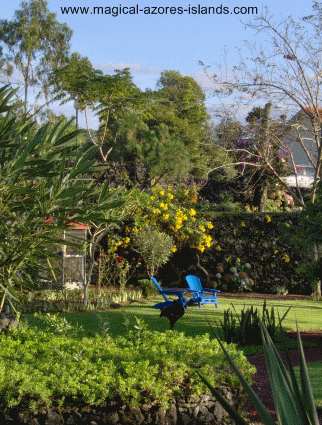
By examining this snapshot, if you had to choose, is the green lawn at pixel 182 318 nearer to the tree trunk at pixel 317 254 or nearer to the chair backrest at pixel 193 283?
the chair backrest at pixel 193 283

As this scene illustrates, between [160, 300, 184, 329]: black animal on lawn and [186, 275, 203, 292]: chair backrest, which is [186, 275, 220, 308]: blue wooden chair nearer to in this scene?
[186, 275, 203, 292]: chair backrest

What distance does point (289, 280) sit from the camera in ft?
→ 45.2

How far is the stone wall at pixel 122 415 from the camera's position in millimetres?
2932

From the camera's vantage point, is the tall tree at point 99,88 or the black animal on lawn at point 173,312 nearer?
the black animal on lawn at point 173,312

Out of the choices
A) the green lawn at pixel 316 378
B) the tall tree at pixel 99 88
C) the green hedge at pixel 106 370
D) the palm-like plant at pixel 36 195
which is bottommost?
the green lawn at pixel 316 378

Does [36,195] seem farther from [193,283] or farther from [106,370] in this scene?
[193,283]

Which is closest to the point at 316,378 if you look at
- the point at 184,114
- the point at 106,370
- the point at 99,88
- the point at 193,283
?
the point at 106,370

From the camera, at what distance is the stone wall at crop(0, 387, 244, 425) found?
293 centimetres

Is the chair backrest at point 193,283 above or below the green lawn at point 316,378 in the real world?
above

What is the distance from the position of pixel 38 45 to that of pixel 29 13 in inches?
81.8

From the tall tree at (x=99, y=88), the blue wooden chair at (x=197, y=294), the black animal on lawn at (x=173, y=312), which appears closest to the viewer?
the black animal on lawn at (x=173, y=312)

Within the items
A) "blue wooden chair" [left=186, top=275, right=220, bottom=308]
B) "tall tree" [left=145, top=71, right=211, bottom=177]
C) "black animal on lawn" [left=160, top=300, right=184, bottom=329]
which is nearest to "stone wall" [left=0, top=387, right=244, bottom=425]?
"black animal on lawn" [left=160, top=300, right=184, bottom=329]

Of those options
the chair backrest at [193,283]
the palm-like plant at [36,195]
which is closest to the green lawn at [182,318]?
the chair backrest at [193,283]

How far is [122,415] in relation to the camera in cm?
297
